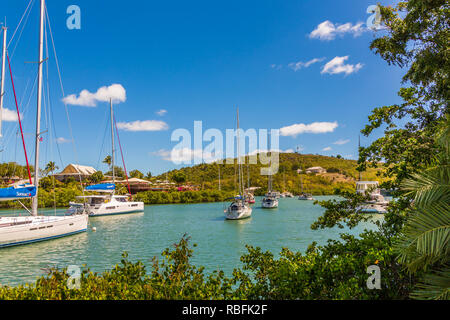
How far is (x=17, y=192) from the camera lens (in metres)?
18.7

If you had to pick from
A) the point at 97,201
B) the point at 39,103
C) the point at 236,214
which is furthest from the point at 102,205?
the point at 39,103

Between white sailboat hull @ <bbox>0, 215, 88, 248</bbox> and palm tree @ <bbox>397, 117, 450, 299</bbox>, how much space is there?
22.0 meters

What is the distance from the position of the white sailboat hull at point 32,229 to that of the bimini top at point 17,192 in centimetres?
192

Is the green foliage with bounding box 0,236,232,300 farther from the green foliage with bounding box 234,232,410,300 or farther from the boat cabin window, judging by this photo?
the boat cabin window

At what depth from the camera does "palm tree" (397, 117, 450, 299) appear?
3932 mm

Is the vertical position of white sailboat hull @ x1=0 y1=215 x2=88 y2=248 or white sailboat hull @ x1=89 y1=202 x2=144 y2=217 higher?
white sailboat hull @ x1=0 y1=215 x2=88 y2=248

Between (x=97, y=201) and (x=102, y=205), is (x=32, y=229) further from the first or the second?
(x=97, y=201)

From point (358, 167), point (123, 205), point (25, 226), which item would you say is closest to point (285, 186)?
point (123, 205)

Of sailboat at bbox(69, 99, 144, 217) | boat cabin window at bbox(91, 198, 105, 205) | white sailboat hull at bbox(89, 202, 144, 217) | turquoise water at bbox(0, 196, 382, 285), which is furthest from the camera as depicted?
boat cabin window at bbox(91, 198, 105, 205)

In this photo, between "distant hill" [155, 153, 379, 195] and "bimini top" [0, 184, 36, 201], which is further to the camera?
"distant hill" [155, 153, 379, 195]

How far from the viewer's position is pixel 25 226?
1972 cm

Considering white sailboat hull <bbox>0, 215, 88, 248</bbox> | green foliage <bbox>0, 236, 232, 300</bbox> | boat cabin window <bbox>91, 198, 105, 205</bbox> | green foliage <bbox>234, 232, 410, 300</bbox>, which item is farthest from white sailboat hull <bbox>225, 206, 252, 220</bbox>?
green foliage <bbox>0, 236, 232, 300</bbox>

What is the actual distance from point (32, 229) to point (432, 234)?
74.4ft
